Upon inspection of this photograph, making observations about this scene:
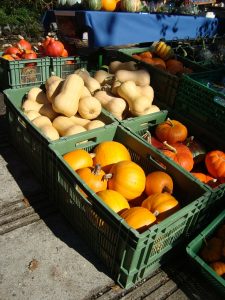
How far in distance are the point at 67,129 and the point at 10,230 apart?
3.34 feet

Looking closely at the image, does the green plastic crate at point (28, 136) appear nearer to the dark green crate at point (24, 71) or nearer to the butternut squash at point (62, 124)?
the butternut squash at point (62, 124)

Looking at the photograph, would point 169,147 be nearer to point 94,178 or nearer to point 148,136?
point 148,136

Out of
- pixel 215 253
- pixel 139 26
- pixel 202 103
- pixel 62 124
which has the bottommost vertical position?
pixel 215 253

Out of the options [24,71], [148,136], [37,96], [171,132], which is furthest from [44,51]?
[171,132]

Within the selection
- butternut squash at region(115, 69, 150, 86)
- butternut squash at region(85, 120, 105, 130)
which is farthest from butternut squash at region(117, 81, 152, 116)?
butternut squash at region(85, 120, 105, 130)

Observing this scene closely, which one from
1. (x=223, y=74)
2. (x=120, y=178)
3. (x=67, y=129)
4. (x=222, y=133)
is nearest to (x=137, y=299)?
(x=120, y=178)

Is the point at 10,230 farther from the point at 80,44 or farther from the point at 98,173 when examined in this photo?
the point at 80,44

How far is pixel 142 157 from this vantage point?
280cm

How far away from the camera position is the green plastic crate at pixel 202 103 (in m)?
3.11

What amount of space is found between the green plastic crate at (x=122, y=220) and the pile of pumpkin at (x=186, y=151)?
0.74 ft

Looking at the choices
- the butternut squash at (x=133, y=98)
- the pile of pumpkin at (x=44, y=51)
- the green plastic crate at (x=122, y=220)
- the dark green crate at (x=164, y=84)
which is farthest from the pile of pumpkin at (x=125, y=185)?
the pile of pumpkin at (x=44, y=51)

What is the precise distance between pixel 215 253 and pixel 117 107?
1.66 m

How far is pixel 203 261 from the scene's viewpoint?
2156 mm

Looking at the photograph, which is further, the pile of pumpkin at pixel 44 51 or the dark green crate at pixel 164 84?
the pile of pumpkin at pixel 44 51
